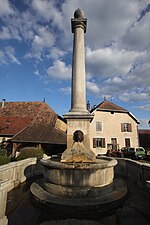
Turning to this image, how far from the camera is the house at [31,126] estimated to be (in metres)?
Answer: 16.7

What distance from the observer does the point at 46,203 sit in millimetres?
4219

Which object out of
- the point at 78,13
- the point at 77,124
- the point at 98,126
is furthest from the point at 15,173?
the point at 98,126

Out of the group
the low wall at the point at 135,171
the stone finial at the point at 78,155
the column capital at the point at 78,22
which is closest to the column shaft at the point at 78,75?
the column capital at the point at 78,22

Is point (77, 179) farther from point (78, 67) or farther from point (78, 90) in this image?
point (78, 67)

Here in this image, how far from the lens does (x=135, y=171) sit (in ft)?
22.5

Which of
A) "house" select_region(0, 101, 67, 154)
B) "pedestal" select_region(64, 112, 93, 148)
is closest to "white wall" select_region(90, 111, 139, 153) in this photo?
"house" select_region(0, 101, 67, 154)

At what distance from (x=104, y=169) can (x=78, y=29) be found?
294 inches

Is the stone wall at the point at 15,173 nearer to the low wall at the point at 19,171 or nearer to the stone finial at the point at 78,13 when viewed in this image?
the low wall at the point at 19,171

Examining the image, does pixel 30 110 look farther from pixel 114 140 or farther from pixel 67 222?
pixel 67 222

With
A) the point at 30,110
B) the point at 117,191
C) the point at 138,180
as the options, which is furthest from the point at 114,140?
the point at 117,191

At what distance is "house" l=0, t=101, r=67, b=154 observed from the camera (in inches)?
656

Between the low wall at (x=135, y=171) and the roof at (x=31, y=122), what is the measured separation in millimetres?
7832

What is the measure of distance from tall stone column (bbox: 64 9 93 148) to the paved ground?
284 centimetres

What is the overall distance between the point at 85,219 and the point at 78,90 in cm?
552
